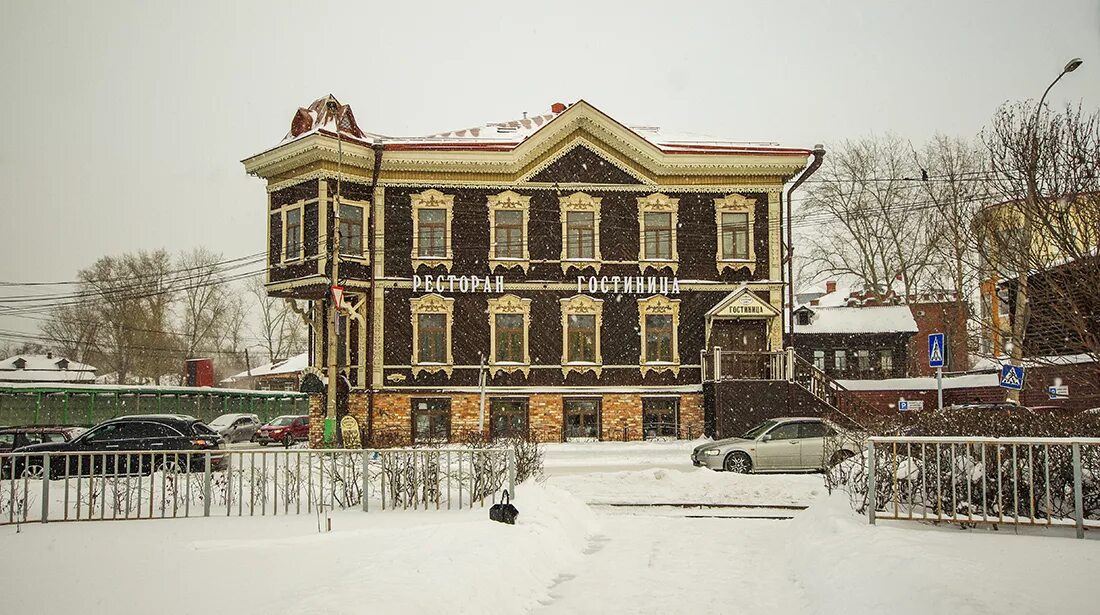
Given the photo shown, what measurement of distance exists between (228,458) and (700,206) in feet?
81.3

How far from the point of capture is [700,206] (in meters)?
34.4

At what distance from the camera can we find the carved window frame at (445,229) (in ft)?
109

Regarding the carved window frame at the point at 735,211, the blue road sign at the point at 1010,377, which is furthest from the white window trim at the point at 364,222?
the blue road sign at the point at 1010,377

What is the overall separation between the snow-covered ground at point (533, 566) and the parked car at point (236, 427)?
28383 millimetres

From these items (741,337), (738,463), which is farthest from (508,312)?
(738,463)

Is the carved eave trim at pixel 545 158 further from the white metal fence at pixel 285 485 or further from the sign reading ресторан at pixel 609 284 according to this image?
the white metal fence at pixel 285 485

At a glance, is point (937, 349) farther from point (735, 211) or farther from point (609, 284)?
point (609, 284)

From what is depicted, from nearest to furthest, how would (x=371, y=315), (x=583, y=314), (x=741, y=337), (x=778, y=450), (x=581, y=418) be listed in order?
(x=778, y=450), (x=371, y=315), (x=581, y=418), (x=583, y=314), (x=741, y=337)

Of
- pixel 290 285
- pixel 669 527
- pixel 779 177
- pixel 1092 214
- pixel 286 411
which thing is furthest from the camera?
pixel 286 411

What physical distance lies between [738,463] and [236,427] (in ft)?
83.8

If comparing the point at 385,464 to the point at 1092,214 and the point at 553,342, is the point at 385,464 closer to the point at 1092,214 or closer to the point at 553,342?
the point at 1092,214

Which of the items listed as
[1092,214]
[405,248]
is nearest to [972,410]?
[1092,214]

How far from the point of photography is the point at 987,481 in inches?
432

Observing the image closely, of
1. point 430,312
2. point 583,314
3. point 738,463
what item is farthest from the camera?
point 583,314
